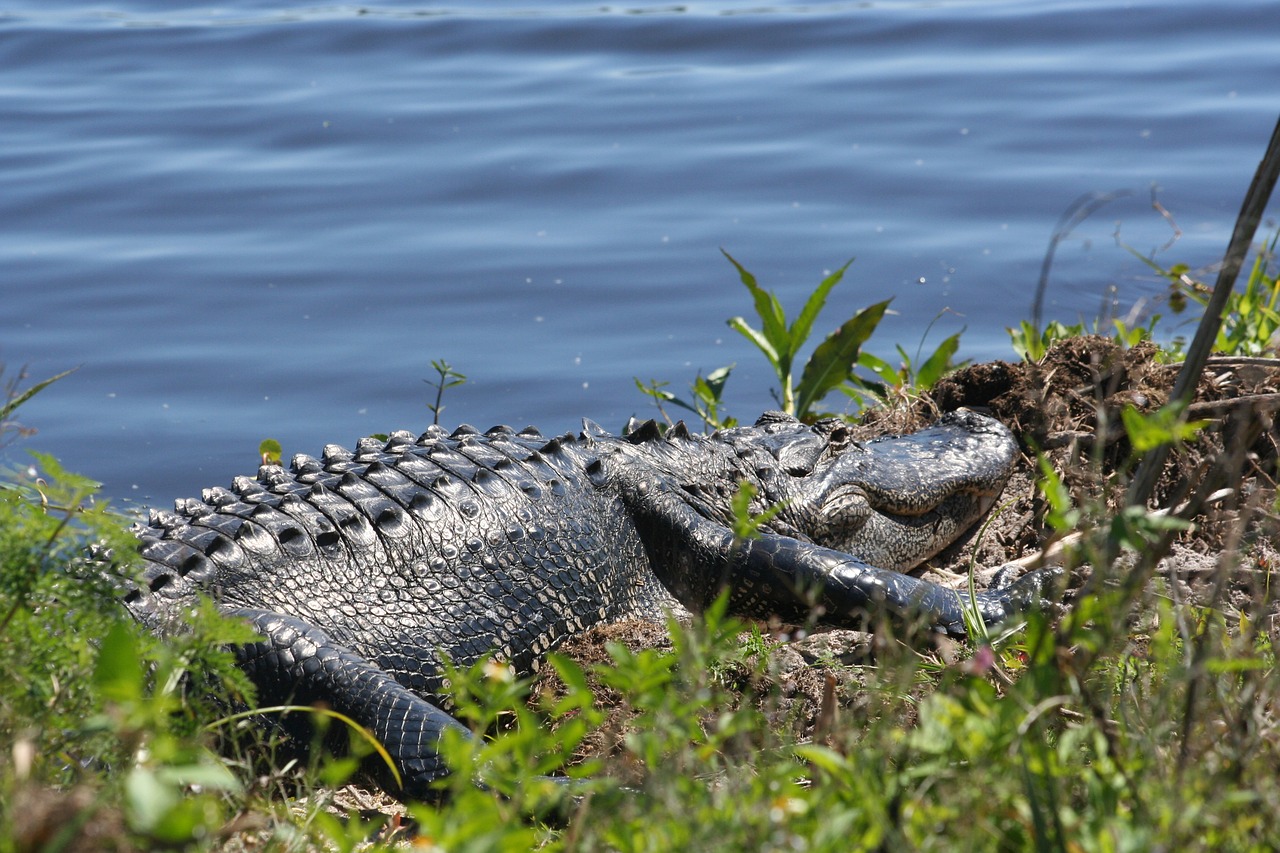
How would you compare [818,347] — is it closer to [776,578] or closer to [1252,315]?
[1252,315]

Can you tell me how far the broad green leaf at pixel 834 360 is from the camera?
5602mm

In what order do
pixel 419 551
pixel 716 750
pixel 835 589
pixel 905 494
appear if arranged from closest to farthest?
pixel 716 750 < pixel 419 551 < pixel 835 589 < pixel 905 494

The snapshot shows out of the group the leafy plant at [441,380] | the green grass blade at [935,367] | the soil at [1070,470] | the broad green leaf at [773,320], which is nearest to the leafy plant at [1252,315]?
the soil at [1070,470]

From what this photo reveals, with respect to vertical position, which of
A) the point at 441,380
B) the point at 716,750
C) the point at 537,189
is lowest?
the point at 441,380

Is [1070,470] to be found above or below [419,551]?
above

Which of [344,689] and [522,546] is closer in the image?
[344,689]

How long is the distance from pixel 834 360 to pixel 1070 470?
2.06 m

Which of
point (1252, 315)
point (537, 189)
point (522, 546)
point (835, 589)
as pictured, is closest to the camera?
point (522, 546)

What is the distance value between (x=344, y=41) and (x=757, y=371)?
7.17 m

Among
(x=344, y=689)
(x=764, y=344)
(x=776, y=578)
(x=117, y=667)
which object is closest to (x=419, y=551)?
(x=344, y=689)

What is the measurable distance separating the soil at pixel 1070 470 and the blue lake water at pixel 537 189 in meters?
0.71

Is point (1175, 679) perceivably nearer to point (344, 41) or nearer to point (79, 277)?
point (79, 277)

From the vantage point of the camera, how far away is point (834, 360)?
18.6ft

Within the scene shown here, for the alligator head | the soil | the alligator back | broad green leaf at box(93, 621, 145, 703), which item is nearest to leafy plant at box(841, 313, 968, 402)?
the soil
